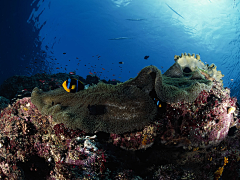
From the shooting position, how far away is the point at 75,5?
48.8 meters

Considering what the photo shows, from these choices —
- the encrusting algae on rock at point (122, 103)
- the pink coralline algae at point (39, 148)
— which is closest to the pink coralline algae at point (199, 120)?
the encrusting algae on rock at point (122, 103)

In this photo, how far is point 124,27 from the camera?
193ft

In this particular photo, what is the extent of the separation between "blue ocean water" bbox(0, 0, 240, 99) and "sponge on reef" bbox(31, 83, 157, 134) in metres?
18.1

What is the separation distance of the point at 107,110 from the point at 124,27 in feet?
207

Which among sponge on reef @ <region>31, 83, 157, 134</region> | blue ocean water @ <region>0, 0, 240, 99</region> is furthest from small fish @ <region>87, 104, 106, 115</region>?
blue ocean water @ <region>0, 0, 240, 99</region>

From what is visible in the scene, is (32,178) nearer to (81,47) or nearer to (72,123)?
(72,123)

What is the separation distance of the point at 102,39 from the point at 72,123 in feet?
259

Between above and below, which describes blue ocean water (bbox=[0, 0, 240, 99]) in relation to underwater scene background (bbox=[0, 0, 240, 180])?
above

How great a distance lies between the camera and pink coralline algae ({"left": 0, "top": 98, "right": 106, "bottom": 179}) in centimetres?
262

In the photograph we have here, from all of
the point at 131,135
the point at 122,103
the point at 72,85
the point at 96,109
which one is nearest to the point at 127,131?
the point at 131,135

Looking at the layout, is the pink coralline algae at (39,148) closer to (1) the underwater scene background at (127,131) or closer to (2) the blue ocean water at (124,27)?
(1) the underwater scene background at (127,131)

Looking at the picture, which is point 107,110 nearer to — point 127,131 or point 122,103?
point 122,103

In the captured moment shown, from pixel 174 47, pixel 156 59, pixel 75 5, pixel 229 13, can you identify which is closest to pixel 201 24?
pixel 229 13

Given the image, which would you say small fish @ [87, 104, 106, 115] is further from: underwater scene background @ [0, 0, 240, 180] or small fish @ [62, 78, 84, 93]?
small fish @ [62, 78, 84, 93]
